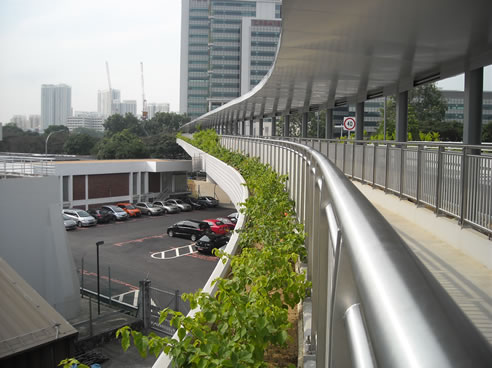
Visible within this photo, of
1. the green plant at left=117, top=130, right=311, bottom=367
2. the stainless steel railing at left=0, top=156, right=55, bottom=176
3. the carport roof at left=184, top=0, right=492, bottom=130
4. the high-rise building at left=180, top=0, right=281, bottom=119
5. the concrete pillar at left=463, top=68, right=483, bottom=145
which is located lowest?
the green plant at left=117, top=130, right=311, bottom=367

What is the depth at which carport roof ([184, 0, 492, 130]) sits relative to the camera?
28.9 ft

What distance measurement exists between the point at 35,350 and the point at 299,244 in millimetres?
16393

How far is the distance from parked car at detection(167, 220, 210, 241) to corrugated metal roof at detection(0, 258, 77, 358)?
15.7 metres

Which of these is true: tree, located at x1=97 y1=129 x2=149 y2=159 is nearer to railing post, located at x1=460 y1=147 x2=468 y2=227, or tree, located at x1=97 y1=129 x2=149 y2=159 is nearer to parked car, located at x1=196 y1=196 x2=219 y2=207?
parked car, located at x1=196 y1=196 x2=219 y2=207

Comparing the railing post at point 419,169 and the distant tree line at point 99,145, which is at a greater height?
the distant tree line at point 99,145

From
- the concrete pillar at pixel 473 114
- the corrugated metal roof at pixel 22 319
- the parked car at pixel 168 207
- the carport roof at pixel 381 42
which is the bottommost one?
the corrugated metal roof at pixel 22 319


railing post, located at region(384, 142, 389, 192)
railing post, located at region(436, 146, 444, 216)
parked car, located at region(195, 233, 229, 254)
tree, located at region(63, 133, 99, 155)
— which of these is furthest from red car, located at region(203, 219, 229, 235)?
tree, located at region(63, 133, 99, 155)

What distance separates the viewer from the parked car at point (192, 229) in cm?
3509

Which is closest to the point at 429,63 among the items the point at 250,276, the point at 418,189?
the point at 418,189

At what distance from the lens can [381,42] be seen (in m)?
12.0

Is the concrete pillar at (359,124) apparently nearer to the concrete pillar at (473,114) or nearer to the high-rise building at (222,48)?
the concrete pillar at (473,114)

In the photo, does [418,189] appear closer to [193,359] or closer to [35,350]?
[193,359]

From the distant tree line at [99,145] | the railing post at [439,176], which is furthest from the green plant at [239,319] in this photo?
the distant tree line at [99,145]

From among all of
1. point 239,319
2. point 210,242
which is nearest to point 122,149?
point 210,242
